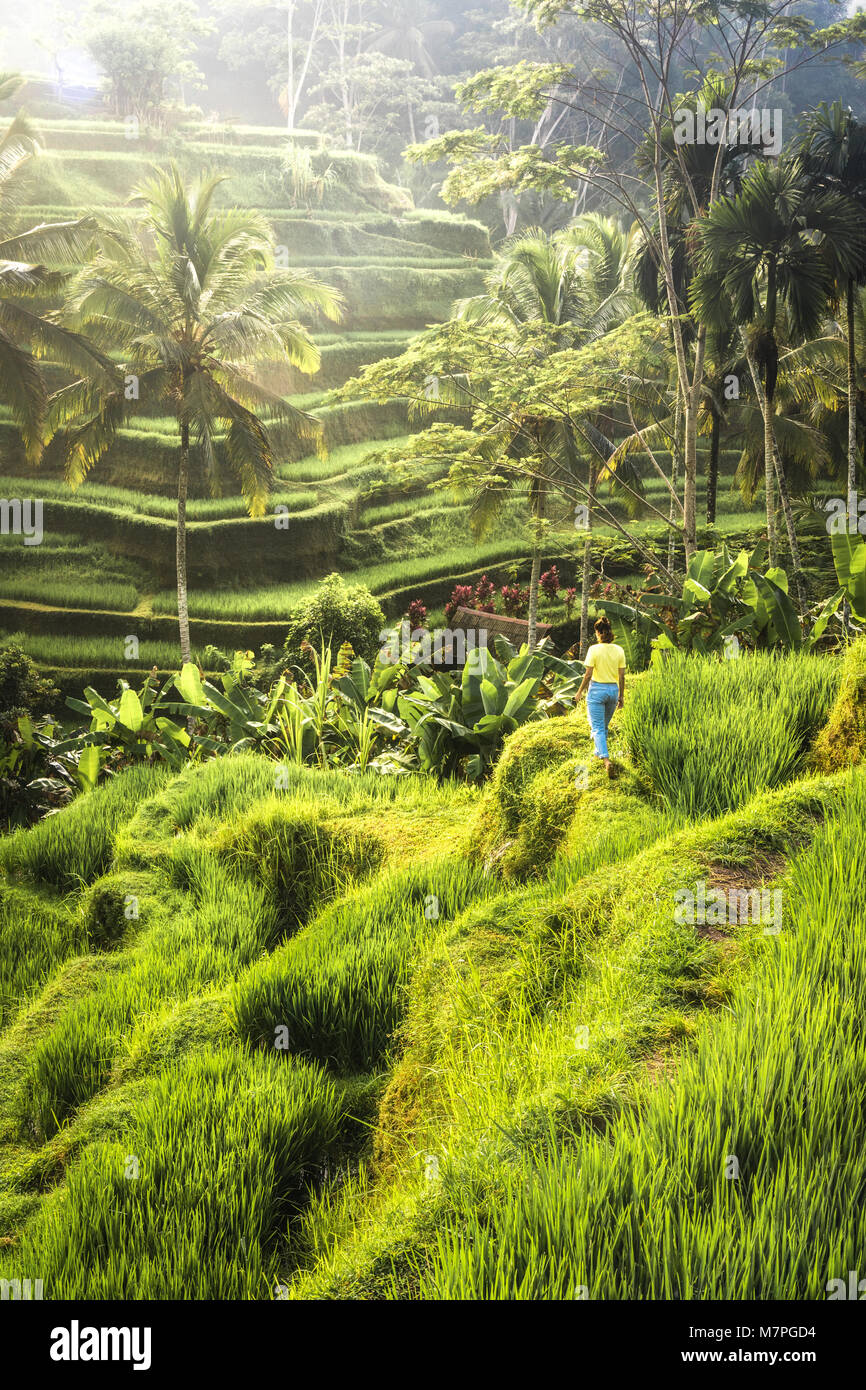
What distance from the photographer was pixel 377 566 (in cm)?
1823

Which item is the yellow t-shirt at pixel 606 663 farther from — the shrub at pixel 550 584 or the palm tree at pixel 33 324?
the shrub at pixel 550 584

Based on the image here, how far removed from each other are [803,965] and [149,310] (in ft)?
Answer: 42.6

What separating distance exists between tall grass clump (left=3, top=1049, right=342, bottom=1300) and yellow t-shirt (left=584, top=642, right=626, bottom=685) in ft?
6.19

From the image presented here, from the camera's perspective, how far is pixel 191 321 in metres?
13.3

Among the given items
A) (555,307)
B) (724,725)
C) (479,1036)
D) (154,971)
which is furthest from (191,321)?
(479,1036)

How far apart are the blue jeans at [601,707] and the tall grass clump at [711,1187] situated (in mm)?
1983

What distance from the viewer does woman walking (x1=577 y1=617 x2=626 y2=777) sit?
390cm

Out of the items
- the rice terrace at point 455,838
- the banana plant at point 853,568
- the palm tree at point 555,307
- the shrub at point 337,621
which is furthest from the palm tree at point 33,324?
the banana plant at point 853,568

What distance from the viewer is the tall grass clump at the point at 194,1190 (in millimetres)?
2234

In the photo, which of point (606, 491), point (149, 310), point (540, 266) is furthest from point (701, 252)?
point (606, 491)

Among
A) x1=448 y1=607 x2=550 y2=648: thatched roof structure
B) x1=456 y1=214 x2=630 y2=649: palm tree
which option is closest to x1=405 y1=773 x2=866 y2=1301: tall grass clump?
x1=456 y1=214 x2=630 y2=649: palm tree

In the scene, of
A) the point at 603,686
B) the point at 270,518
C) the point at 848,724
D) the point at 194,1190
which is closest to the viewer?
the point at 194,1190

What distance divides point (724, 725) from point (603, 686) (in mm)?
510

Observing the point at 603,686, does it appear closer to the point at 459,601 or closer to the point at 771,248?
the point at 771,248
